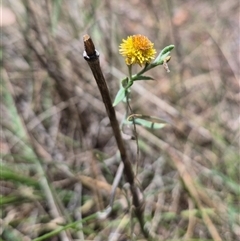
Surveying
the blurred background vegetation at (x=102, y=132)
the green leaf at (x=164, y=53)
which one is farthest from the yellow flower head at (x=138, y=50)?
the blurred background vegetation at (x=102, y=132)

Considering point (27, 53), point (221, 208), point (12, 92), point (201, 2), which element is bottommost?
point (221, 208)

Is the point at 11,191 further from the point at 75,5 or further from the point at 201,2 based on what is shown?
the point at 201,2

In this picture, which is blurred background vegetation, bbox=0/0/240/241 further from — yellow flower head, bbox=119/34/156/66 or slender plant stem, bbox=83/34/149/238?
yellow flower head, bbox=119/34/156/66

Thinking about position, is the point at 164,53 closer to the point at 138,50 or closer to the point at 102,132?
the point at 138,50

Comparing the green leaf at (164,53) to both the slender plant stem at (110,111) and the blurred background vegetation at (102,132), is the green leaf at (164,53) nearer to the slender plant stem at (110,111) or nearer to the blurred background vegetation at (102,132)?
the slender plant stem at (110,111)

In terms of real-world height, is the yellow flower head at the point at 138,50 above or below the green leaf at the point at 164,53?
above

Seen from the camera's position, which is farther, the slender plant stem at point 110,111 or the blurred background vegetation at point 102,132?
the blurred background vegetation at point 102,132

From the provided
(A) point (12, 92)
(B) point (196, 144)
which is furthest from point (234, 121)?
(A) point (12, 92)
